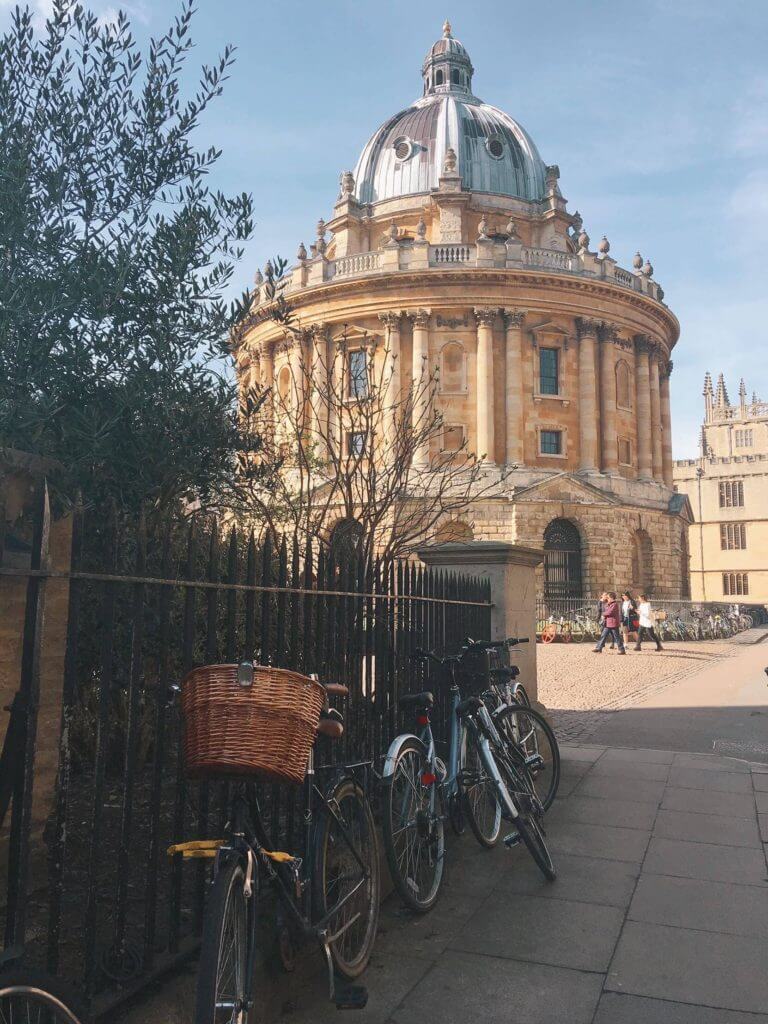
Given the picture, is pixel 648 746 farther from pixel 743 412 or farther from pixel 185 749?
pixel 743 412

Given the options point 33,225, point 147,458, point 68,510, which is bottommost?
point 68,510

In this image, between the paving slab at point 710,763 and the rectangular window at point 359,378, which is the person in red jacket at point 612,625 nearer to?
the rectangular window at point 359,378

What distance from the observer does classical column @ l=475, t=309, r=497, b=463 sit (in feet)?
127

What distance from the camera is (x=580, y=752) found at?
28.7 ft

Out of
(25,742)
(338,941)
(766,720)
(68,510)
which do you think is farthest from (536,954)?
(766,720)

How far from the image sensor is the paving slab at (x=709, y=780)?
7.15m

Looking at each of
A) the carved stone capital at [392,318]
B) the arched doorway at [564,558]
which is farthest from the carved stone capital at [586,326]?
the arched doorway at [564,558]

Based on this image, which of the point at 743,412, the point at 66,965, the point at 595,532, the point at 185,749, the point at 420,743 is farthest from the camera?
the point at 743,412

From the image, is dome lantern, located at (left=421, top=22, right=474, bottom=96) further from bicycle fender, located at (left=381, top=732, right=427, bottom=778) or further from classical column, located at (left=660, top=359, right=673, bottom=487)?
bicycle fender, located at (left=381, top=732, right=427, bottom=778)

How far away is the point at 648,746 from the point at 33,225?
304 inches

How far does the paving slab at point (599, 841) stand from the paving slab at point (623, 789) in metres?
0.90

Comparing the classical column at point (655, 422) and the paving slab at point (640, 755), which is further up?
the classical column at point (655, 422)

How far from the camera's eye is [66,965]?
10.7 feet

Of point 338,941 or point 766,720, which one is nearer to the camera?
point 338,941
